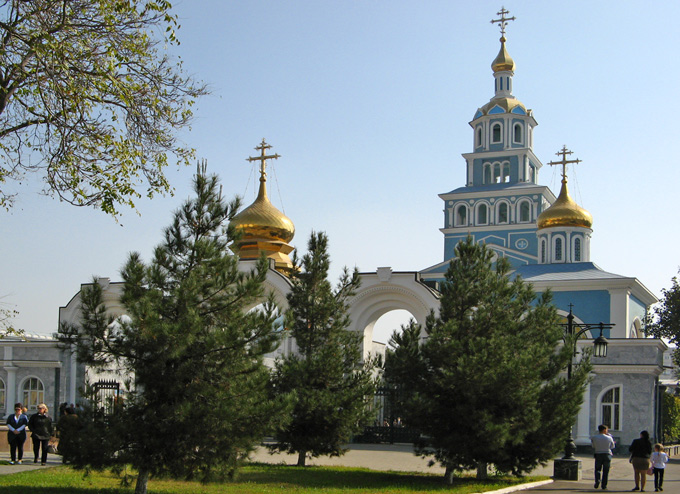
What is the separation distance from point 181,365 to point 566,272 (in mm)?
29337

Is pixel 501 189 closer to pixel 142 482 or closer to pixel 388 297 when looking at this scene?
pixel 388 297

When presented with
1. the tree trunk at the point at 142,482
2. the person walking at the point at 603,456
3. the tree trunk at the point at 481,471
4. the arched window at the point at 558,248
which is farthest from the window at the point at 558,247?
the tree trunk at the point at 142,482

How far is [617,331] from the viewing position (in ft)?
114

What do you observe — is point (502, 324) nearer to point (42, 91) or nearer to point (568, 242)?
point (42, 91)

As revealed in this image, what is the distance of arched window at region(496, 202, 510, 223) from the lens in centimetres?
4591

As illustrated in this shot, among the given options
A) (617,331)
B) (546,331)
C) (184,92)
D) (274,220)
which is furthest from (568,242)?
(184,92)

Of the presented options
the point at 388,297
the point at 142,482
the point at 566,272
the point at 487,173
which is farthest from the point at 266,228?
the point at 142,482

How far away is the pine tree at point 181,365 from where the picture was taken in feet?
34.5

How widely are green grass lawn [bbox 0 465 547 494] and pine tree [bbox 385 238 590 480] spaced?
2.29 ft

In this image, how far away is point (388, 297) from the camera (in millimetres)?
24609

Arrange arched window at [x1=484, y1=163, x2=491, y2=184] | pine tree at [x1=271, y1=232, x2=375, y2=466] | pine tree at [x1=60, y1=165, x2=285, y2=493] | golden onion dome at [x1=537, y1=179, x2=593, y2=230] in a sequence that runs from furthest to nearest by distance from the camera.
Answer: arched window at [x1=484, y1=163, x2=491, y2=184] → golden onion dome at [x1=537, y1=179, x2=593, y2=230] → pine tree at [x1=271, y1=232, x2=375, y2=466] → pine tree at [x1=60, y1=165, x2=285, y2=493]

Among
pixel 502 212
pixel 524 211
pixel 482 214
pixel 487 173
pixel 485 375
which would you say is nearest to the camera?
pixel 485 375

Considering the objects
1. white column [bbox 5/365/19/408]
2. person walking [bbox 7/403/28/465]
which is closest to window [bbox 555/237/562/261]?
white column [bbox 5/365/19/408]

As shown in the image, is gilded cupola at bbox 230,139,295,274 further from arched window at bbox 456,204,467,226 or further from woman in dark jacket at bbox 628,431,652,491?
woman in dark jacket at bbox 628,431,652,491
